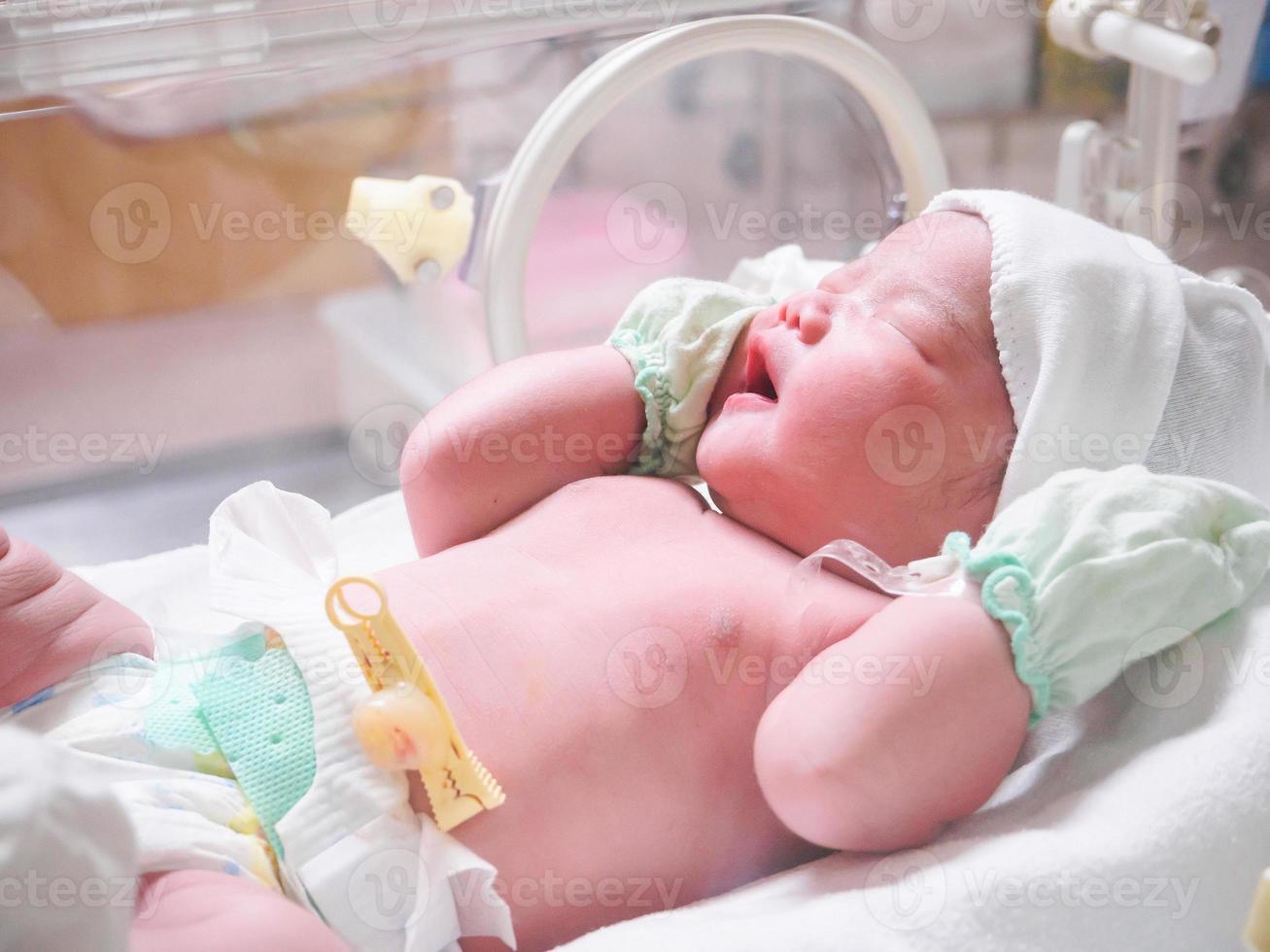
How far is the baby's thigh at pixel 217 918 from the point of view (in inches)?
26.9

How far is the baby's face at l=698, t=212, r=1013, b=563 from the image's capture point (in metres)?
0.96

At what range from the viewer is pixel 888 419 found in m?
0.95

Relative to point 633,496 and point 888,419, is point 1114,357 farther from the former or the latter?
point 633,496

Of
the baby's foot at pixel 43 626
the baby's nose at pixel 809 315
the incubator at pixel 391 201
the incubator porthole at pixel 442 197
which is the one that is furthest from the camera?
the incubator porthole at pixel 442 197

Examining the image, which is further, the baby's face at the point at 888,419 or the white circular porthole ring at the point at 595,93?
the white circular porthole ring at the point at 595,93

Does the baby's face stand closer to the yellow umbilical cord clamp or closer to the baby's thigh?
the yellow umbilical cord clamp

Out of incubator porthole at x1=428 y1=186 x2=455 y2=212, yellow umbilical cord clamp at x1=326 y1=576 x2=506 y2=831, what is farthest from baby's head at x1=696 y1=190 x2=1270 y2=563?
incubator porthole at x1=428 y1=186 x2=455 y2=212

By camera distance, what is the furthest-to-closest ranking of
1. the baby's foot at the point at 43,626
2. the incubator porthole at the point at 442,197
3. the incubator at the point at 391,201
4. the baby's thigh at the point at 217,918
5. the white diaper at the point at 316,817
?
the incubator porthole at the point at 442,197 < the incubator at the point at 391,201 < the baby's foot at the point at 43,626 < the white diaper at the point at 316,817 < the baby's thigh at the point at 217,918

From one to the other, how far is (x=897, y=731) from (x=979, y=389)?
1.02 ft

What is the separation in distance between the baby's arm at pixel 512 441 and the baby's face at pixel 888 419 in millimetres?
147

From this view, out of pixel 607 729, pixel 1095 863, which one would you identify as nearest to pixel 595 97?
pixel 607 729

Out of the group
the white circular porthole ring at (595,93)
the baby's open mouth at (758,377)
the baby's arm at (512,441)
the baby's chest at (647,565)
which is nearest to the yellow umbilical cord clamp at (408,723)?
the baby's chest at (647,565)

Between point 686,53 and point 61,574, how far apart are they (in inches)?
31.6

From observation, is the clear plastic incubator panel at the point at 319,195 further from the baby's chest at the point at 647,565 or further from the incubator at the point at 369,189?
the baby's chest at the point at 647,565
